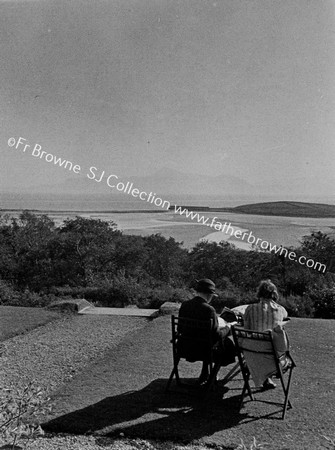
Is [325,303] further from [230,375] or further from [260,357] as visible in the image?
[260,357]

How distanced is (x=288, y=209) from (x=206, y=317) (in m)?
8.82

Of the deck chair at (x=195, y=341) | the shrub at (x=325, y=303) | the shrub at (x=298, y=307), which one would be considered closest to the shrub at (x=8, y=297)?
the shrub at (x=298, y=307)

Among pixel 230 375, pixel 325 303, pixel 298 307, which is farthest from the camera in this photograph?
pixel 325 303

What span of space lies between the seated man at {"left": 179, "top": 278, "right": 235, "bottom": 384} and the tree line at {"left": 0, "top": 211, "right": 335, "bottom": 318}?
545 cm

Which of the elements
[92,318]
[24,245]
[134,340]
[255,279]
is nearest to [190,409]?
[134,340]

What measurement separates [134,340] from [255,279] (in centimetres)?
596

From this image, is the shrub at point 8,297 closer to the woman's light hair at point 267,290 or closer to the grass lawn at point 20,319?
the grass lawn at point 20,319

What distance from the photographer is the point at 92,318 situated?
8.35m

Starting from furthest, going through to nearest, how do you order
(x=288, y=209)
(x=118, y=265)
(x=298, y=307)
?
(x=118, y=265) → (x=288, y=209) → (x=298, y=307)

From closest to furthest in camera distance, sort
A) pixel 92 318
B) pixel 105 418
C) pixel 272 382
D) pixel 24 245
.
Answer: pixel 105 418
pixel 272 382
pixel 92 318
pixel 24 245

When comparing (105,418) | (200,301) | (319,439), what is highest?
(200,301)

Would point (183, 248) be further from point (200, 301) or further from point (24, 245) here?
point (200, 301)

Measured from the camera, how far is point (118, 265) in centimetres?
1332

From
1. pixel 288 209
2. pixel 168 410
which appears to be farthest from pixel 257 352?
pixel 288 209
